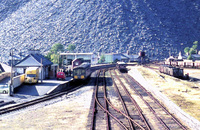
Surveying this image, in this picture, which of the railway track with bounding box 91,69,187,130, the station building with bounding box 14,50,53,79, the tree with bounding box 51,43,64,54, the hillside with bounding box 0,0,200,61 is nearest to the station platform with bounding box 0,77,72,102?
the station building with bounding box 14,50,53,79

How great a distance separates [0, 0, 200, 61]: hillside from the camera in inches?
5428

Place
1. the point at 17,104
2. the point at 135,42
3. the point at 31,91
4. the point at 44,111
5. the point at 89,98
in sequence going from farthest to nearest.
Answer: the point at 135,42 < the point at 31,91 < the point at 89,98 < the point at 17,104 < the point at 44,111

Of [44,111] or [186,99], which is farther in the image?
[186,99]

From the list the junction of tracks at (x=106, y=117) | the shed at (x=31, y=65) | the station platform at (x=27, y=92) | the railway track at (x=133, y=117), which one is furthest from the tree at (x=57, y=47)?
the railway track at (x=133, y=117)

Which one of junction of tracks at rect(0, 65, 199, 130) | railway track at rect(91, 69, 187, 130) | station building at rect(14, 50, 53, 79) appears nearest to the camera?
railway track at rect(91, 69, 187, 130)

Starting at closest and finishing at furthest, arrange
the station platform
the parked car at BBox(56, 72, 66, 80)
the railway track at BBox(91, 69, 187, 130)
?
the railway track at BBox(91, 69, 187, 130) < the station platform < the parked car at BBox(56, 72, 66, 80)

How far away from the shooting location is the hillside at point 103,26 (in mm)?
137875

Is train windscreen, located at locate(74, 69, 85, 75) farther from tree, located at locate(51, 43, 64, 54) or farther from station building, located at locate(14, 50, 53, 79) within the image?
tree, located at locate(51, 43, 64, 54)

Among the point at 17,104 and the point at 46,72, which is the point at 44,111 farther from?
the point at 46,72

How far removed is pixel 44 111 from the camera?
19.0 m

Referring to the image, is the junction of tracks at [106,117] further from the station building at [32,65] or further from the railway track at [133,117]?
the station building at [32,65]

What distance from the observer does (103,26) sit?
147375 millimetres

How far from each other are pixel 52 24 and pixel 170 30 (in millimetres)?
83200

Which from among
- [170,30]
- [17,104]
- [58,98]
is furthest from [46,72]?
[170,30]
